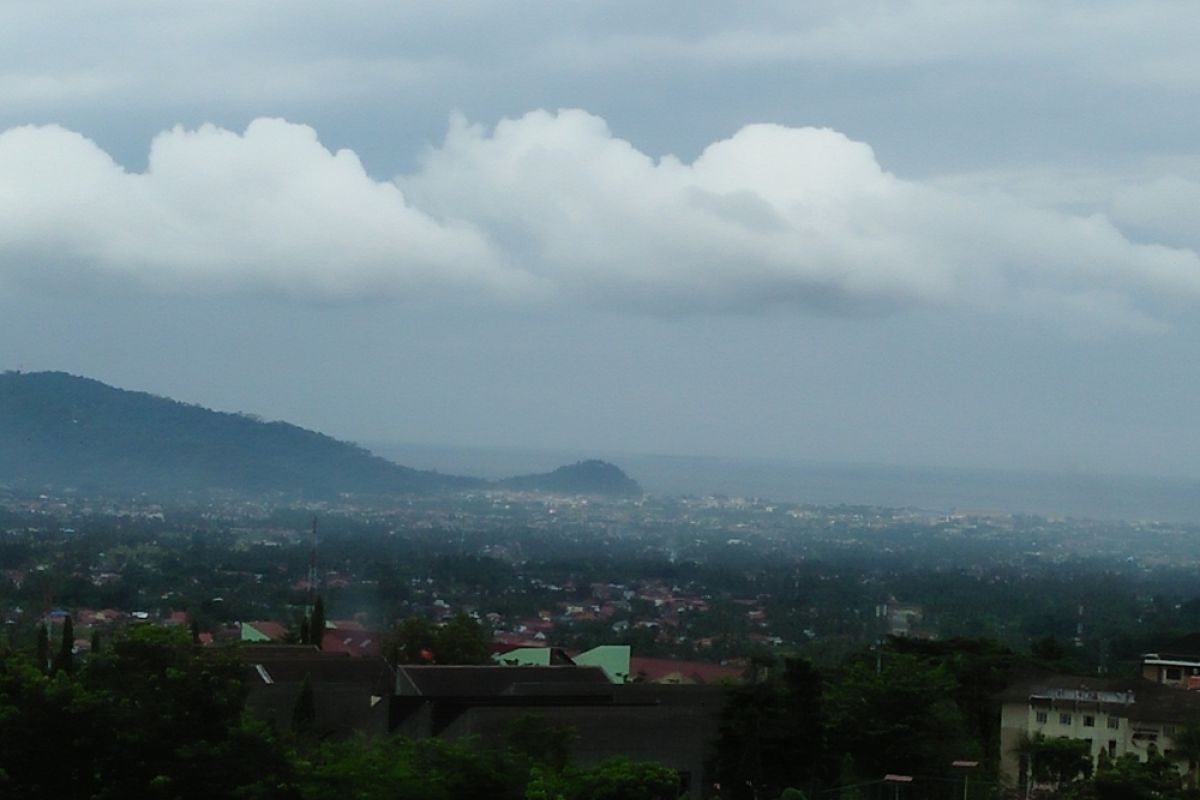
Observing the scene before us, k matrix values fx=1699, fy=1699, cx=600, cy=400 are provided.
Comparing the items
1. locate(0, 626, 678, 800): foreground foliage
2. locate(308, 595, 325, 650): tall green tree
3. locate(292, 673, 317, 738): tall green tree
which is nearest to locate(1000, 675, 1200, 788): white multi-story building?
locate(292, 673, 317, 738): tall green tree

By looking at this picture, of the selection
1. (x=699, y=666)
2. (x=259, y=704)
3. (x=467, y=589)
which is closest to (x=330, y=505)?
(x=467, y=589)

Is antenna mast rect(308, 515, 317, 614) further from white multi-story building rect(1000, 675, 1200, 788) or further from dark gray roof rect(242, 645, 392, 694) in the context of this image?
white multi-story building rect(1000, 675, 1200, 788)

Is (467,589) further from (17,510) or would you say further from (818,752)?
(17,510)

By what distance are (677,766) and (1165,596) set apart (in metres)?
72.9

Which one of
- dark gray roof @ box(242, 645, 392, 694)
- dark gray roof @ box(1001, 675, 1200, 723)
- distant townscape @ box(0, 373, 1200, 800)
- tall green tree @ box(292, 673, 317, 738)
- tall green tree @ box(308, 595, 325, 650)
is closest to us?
distant townscape @ box(0, 373, 1200, 800)

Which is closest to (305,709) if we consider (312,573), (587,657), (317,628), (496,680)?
(496,680)

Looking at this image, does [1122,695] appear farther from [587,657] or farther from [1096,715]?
[587,657]

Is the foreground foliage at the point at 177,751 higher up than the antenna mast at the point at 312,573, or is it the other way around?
the foreground foliage at the point at 177,751

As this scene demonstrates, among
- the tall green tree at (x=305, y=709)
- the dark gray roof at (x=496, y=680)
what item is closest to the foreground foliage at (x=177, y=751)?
the tall green tree at (x=305, y=709)

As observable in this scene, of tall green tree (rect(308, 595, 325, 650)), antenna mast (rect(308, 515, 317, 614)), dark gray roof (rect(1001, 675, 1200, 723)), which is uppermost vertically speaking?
dark gray roof (rect(1001, 675, 1200, 723))

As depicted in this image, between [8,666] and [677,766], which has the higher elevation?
[8,666]

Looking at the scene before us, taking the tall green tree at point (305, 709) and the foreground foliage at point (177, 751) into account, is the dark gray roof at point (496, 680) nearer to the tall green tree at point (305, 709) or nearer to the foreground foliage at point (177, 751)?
the tall green tree at point (305, 709)

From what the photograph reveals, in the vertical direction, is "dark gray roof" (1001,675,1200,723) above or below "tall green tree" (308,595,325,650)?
above

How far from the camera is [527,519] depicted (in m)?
164
